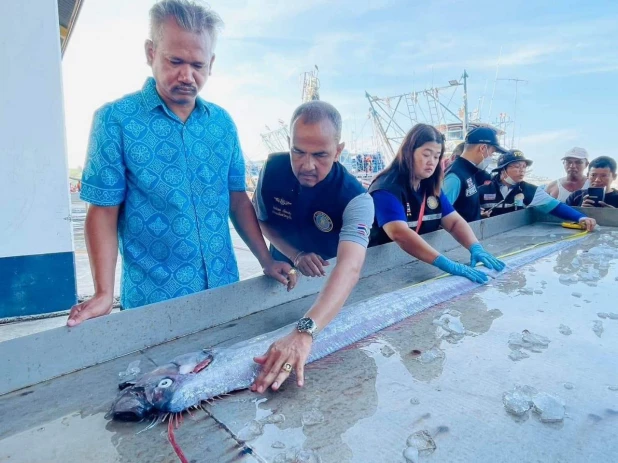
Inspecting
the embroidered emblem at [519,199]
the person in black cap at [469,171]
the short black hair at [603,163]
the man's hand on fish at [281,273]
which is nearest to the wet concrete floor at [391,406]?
the man's hand on fish at [281,273]

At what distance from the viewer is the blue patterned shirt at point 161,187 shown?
1640 millimetres

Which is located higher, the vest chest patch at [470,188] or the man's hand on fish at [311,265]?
the vest chest patch at [470,188]

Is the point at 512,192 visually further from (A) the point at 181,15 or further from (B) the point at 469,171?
(A) the point at 181,15

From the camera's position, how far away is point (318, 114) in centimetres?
187

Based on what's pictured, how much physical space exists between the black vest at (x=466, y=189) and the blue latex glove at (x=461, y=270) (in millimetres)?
1569

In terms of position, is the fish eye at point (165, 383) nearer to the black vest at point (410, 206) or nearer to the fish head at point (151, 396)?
the fish head at point (151, 396)

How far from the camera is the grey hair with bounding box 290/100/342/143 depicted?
187 centimetres

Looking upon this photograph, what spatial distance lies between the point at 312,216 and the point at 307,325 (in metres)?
0.91

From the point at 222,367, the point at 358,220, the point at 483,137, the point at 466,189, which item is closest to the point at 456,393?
the point at 222,367

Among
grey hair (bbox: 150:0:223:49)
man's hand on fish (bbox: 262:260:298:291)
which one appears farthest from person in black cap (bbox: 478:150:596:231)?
grey hair (bbox: 150:0:223:49)

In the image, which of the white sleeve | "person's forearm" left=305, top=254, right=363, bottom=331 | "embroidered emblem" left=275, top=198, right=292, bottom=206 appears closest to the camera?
"person's forearm" left=305, top=254, right=363, bottom=331

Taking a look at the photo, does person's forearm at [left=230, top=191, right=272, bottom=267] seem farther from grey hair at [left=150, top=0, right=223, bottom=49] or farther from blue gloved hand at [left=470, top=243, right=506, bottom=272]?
blue gloved hand at [left=470, top=243, right=506, bottom=272]

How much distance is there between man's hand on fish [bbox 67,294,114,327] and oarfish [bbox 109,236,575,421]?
1.31 feet

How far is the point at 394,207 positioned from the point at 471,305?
989 mm
